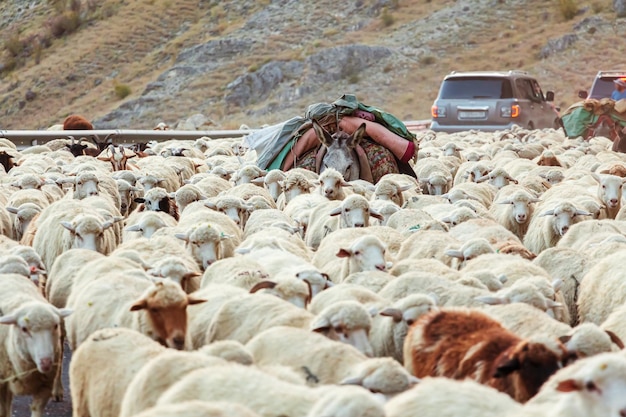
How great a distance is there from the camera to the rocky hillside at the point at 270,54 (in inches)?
2168

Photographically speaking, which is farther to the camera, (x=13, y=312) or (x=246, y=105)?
(x=246, y=105)

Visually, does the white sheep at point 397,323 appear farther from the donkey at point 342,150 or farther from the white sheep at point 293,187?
the donkey at point 342,150

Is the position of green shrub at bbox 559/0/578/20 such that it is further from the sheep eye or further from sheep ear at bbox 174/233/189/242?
the sheep eye

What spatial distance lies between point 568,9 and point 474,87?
33.6 meters

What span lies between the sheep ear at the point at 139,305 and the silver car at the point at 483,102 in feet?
66.2

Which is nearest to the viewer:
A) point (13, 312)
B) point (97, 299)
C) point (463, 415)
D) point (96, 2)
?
Answer: point (463, 415)

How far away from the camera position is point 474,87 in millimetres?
27531

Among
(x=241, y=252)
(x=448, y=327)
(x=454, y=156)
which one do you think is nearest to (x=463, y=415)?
(x=448, y=327)

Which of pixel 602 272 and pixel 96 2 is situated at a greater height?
pixel 602 272

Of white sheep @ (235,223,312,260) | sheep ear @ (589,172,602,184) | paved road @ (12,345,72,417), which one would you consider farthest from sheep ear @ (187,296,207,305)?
sheep ear @ (589,172,602,184)

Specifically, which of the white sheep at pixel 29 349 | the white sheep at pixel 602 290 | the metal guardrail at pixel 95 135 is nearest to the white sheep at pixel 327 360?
the white sheep at pixel 29 349

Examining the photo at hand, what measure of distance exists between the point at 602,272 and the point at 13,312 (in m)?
4.13

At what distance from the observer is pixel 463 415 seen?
5203mm

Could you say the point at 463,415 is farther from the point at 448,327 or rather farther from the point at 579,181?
the point at 579,181
